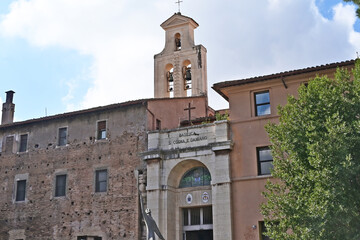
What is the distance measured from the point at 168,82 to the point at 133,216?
10.6 metres

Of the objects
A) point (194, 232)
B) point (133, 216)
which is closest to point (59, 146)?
point (133, 216)

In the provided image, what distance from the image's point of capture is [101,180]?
1111 inches

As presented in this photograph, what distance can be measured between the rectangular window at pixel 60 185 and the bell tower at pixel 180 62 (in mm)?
8260

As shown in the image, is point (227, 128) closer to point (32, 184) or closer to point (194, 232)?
point (194, 232)

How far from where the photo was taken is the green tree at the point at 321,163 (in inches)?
678

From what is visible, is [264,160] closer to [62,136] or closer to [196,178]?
[196,178]

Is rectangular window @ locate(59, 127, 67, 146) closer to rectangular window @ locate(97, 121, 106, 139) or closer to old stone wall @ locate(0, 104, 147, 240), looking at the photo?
old stone wall @ locate(0, 104, 147, 240)

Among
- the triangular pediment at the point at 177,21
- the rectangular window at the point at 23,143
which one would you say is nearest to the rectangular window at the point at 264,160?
the triangular pediment at the point at 177,21

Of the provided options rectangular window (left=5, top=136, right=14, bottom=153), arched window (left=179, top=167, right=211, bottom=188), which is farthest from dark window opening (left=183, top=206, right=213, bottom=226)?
rectangular window (left=5, top=136, right=14, bottom=153)

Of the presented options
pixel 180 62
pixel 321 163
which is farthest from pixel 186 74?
pixel 321 163

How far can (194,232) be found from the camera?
26312 mm

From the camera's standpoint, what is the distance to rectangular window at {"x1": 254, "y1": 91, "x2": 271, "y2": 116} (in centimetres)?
2536

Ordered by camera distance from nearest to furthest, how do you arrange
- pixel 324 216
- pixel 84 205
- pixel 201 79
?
pixel 324 216 → pixel 84 205 → pixel 201 79

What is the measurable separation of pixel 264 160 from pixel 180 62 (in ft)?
37.2
